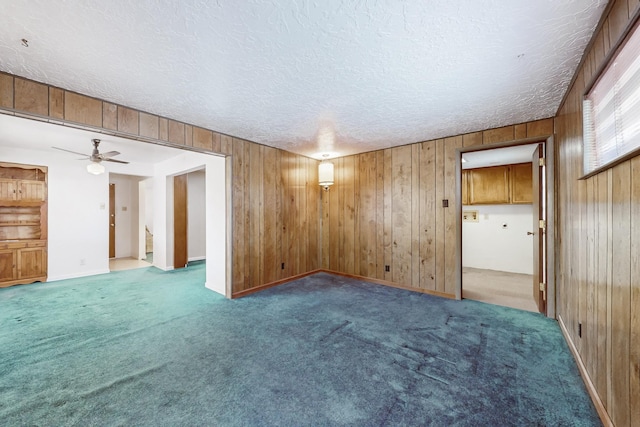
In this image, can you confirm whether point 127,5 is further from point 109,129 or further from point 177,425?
point 177,425

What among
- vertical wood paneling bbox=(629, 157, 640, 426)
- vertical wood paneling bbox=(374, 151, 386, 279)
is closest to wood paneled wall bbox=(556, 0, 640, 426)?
vertical wood paneling bbox=(629, 157, 640, 426)

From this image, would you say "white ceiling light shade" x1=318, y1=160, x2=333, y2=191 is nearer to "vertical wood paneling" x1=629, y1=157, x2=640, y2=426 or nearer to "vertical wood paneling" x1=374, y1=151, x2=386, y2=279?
"vertical wood paneling" x1=374, y1=151, x2=386, y2=279

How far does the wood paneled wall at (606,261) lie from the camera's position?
1.19 meters

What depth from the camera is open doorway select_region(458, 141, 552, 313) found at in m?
4.38

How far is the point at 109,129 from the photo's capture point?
8.14 feet

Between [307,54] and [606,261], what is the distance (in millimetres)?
2265

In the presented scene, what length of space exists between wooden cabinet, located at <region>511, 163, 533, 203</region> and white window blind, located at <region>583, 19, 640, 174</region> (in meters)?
3.66

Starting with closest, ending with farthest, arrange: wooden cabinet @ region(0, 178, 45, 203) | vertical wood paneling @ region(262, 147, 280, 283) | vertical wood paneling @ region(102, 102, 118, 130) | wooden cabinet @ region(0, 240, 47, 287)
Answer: vertical wood paneling @ region(102, 102, 118, 130) → vertical wood paneling @ region(262, 147, 280, 283) → wooden cabinet @ region(0, 240, 47, 287) → wooden cabinet @ region(0, 178, 45, 203)

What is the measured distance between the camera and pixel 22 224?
459 cm

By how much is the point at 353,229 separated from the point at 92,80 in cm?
386

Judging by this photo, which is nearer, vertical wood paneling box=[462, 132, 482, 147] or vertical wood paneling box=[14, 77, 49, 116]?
vertical wood paneling box=[14, 77, 49, 116]

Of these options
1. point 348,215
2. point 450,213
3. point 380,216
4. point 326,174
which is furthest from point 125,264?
point 450,213

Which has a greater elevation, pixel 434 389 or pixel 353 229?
pixel 353 229

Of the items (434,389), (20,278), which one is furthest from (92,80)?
(20,278)
